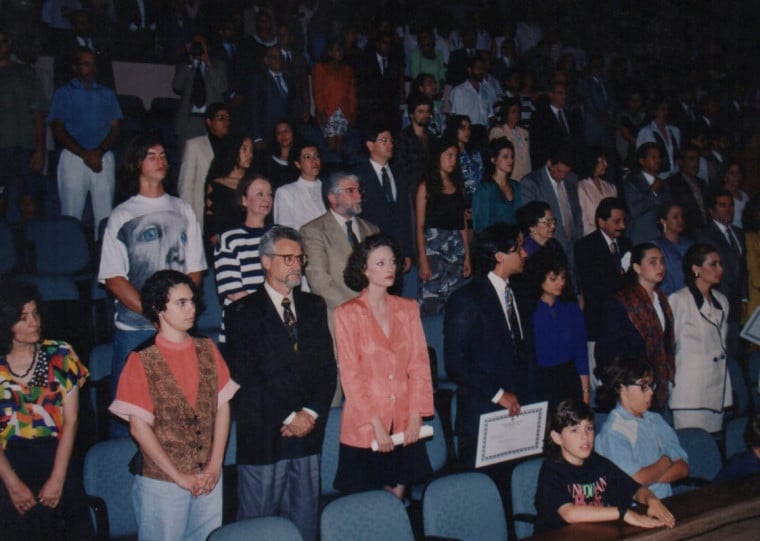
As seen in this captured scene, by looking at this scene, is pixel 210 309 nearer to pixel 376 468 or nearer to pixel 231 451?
pixel 231 451

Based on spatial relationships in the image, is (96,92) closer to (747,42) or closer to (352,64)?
(352,64)

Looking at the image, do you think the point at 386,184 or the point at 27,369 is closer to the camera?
the point at 27,369

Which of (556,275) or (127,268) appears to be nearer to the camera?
(127,268)

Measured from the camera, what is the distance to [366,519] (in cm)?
306

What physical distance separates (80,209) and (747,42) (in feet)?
32.3

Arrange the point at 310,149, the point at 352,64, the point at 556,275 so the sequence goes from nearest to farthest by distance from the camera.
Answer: the point at 556,275
the point at 310,149
the point at 352,64

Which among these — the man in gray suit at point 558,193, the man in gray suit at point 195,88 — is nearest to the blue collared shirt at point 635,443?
the man in gray suit at point 558,193

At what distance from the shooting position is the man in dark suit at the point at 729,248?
234 inches

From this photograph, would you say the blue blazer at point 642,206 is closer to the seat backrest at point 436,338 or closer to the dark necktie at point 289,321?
the seat backrest at point 436,338

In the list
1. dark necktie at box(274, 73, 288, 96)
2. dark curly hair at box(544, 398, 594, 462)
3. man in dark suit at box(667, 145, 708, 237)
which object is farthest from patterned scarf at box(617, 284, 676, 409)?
dark necktie at box(274, 73, 288, 96)

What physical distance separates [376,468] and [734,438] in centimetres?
205

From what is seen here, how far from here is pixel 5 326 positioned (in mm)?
3102

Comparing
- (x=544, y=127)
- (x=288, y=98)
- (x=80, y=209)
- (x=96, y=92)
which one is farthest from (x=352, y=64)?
(x=80, y=209)

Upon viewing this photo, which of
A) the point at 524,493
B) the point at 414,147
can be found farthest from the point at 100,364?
the point at 414,147
